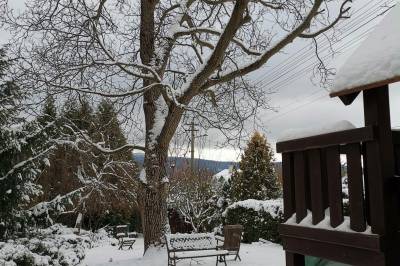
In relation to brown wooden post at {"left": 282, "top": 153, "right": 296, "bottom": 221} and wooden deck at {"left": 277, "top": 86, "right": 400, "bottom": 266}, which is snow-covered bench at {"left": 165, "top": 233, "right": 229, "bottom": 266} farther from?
wooden deck at {"left": 277, "top": 86, "right": 400, "bottom": 266}

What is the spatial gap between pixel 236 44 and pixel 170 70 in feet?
6.54

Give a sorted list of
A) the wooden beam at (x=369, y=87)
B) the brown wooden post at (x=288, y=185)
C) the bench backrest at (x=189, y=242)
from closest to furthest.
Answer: the wooden beam at (x=369, y=87), the brown wooden post at (x=288, y=185), the bench backrest at (x=189, y=242)

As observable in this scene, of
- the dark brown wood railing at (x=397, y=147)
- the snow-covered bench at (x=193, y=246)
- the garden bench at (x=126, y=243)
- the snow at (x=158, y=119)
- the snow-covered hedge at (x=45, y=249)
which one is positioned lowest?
the garden bench at (x=126, y=243)

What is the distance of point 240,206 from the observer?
17.5m

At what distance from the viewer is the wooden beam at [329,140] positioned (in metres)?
3.07

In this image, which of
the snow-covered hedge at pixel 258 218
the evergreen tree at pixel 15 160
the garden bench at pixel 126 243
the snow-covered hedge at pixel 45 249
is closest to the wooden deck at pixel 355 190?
the snow-covered hedge at pixel 45 249

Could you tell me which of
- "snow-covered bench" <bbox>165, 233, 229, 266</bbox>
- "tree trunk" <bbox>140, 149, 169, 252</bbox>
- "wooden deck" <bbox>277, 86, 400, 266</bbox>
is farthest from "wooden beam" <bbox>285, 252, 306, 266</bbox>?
"tree trunk" <bbox>140, 149, 169, 252</bbox>

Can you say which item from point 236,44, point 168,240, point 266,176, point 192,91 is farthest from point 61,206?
point 266,176

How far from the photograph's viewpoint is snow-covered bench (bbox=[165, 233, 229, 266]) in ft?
35.2

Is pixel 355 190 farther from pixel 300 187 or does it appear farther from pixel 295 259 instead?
pixel 295 259

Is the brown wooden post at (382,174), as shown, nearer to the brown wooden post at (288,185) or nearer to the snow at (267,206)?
the brown wooden post at (288,185)

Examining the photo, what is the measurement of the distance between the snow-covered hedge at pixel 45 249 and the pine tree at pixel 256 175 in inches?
590

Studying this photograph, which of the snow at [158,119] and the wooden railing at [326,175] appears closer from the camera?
the wooden railing at [326,175]

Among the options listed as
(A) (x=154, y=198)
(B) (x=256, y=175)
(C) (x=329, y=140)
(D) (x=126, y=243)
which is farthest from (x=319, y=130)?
(B) (x=256, y=175)
